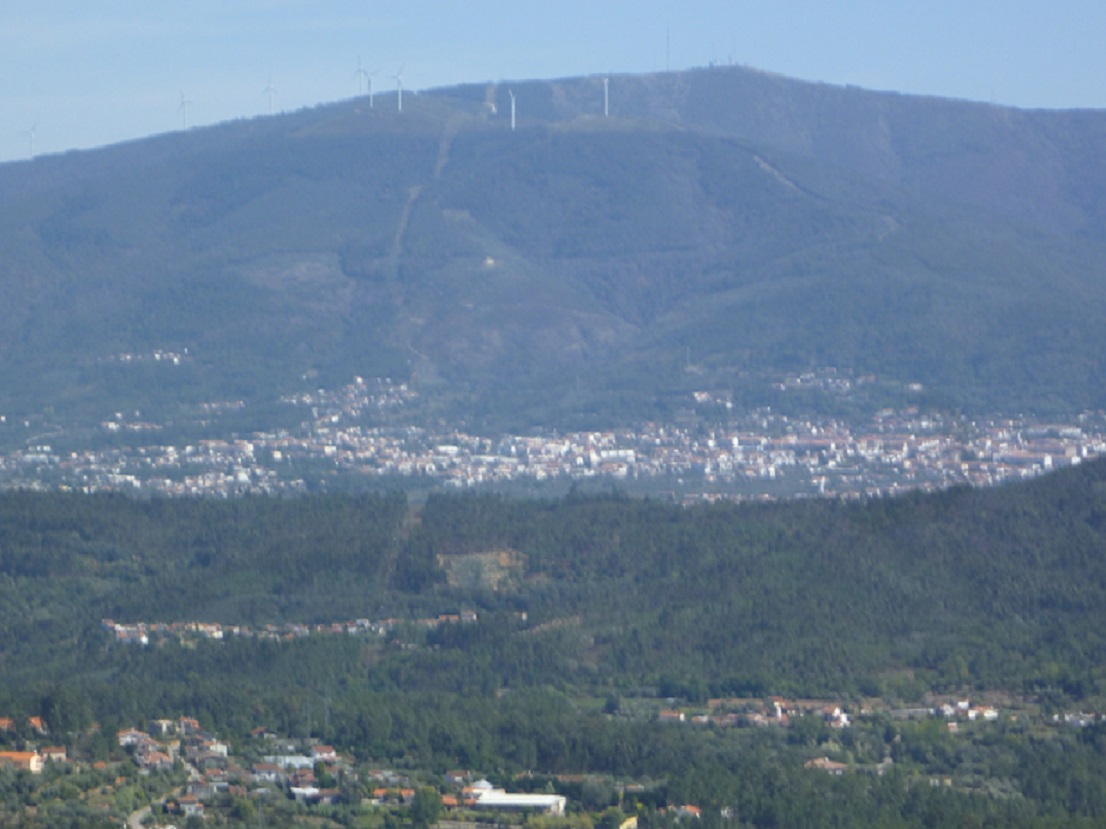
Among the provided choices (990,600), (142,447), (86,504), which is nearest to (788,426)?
(142,447)

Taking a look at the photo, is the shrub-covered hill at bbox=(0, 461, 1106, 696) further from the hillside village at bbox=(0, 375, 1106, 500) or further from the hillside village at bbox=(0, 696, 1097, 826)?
the hillside village at bbox=(0, 375, 1106, 500)

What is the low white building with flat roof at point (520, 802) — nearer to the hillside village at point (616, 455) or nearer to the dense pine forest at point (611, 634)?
the dense pine forest at point (611, 634)

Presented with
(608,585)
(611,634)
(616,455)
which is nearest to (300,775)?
(611,634)

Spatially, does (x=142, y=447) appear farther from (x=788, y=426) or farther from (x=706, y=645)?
(x=706, y=645)

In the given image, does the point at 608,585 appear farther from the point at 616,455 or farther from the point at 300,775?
the point at 616,455

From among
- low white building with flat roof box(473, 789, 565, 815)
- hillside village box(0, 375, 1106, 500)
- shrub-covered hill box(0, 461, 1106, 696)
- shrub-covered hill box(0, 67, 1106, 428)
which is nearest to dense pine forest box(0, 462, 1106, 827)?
shrub-covered hill box(0, 461, 1106, 696)
